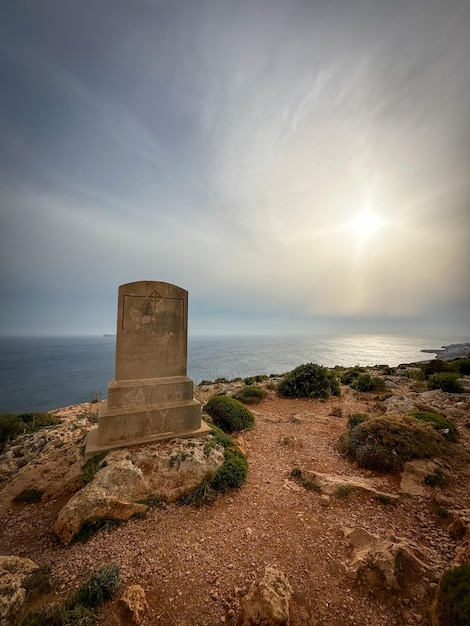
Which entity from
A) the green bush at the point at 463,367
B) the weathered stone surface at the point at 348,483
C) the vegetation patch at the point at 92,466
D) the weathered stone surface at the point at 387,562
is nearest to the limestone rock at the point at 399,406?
the weathered stone surface at the point at 348,483

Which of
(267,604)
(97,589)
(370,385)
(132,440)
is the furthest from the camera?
(370,385)

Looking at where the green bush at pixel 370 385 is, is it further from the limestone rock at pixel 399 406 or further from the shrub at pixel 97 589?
the shrub at pixel 97 589

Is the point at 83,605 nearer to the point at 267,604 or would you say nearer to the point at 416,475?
the point at 267,604

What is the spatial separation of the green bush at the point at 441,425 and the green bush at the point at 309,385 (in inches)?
175

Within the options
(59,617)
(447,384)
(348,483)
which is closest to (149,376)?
(59,617)

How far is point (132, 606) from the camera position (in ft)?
8.82

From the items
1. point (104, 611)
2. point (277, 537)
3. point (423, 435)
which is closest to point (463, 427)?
point (423, 435)

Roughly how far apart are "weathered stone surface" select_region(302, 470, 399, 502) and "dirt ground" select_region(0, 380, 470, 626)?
0.15 m

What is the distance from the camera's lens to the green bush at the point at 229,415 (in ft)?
25.6

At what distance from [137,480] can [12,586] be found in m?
2.06

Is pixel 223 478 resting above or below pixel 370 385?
below

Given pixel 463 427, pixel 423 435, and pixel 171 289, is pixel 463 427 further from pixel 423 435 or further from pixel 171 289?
pixel 171 289

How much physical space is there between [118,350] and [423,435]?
7.76 meters

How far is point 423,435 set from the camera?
5.92 metres
